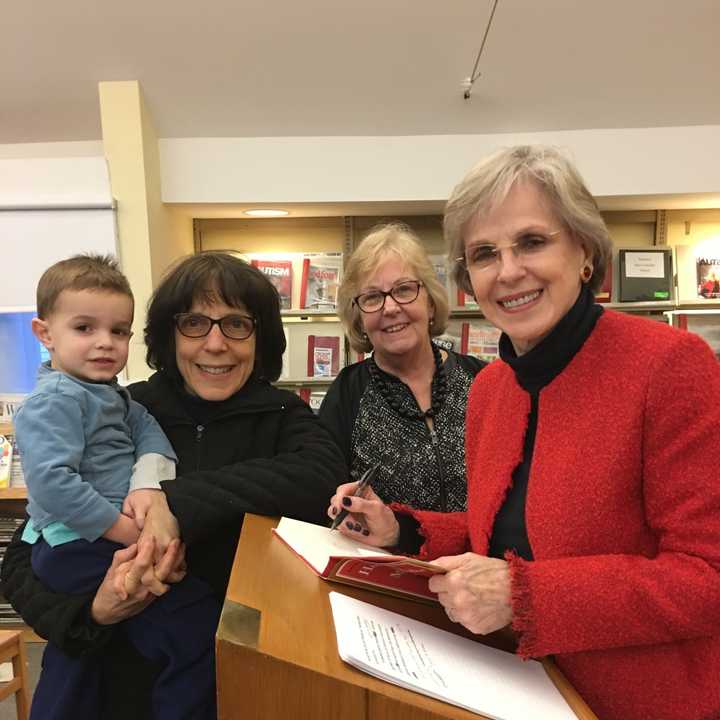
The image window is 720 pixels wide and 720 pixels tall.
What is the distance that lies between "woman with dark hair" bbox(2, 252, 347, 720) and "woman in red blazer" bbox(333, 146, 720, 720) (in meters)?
0.39

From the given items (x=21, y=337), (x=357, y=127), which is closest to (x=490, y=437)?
(x=357, y=127)

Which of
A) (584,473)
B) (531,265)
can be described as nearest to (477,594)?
(584,473)

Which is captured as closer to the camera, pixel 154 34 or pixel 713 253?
pixel 154 34

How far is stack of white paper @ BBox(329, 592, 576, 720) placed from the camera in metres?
0.53

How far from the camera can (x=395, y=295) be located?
1610mm

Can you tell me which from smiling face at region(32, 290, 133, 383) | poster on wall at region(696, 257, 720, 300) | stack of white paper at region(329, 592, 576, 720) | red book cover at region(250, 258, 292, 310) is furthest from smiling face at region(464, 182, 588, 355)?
poster on wall at region(696, 257, 720, 300)

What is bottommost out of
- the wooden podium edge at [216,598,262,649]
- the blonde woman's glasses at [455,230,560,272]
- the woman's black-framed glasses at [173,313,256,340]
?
the wooden podium edge at [216,598,262,649]

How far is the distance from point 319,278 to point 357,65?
146 centimetres

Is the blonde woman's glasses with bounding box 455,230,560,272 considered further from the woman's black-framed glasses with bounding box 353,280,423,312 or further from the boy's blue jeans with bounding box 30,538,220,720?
the boy's blue jeans with bounding box 30,538,220,720

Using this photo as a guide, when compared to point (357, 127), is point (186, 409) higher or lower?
lower

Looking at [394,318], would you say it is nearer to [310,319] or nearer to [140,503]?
[140,503]

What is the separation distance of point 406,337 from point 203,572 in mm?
866

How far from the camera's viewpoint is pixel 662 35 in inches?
115

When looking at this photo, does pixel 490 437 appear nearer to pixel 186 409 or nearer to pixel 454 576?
pixel 454 576
